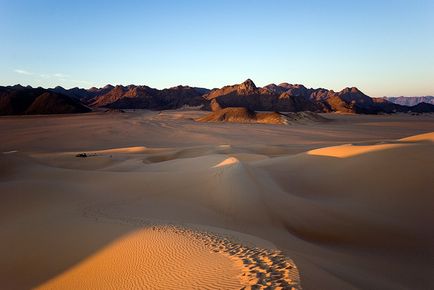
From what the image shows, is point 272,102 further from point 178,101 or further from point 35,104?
point 35,104

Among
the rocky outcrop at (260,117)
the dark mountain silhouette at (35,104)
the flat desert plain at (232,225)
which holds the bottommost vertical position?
the flat desert plain at (232,225)

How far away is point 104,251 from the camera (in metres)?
6.23

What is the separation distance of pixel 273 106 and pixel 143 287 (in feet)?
378

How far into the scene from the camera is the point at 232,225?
869cm

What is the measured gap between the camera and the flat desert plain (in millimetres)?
4777

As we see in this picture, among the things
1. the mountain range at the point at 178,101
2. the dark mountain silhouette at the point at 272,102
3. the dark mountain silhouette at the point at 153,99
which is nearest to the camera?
the mountain range at the point at 178,101

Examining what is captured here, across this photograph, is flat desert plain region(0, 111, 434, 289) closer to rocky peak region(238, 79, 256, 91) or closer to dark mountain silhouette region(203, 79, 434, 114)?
Answer: dark mountain silhouette region(203, 79, 434, 114)

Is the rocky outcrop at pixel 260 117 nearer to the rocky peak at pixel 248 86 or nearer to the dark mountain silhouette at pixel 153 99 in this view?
the dark mountain silhouette at pixel 153 99

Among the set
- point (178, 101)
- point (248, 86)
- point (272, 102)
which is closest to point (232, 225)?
point (272, 102)

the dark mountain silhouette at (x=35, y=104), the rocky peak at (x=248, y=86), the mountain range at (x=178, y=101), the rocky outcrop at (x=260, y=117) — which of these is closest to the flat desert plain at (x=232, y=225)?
the rocky outcrop at (x=260, y=117)

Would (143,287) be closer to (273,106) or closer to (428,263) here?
(428,263)

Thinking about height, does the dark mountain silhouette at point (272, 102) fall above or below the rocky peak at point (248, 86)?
below

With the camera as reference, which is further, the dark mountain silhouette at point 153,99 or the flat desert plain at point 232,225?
the dark mountain silhouette at point 153,99

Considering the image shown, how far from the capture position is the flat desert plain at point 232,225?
4777 mm
